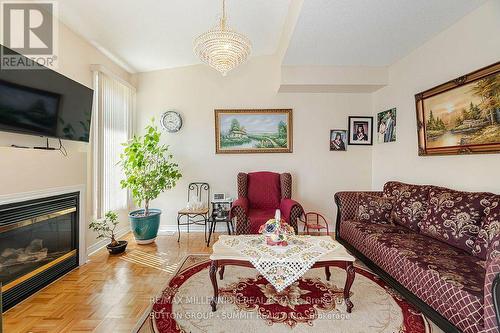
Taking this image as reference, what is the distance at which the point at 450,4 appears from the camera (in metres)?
2.29

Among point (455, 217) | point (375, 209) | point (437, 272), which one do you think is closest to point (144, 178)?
point (375, 209)

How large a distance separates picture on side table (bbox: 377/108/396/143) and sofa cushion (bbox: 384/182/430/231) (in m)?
1.04

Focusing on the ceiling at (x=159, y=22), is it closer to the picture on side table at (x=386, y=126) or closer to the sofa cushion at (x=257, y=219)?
the picture on side table at (x=386, y=126)

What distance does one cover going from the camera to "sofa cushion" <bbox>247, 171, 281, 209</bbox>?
12.5ft

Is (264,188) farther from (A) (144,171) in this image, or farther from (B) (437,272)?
(B) (437,272)

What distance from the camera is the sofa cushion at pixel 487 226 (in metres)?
1.86

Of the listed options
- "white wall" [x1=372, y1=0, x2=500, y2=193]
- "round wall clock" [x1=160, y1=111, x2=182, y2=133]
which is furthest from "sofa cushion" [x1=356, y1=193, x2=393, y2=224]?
"round wall clock" [x1=160, y1=111, x2=182, y2=133]

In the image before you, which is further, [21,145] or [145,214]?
[145,214]

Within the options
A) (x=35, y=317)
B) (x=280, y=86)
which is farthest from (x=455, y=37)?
(x=35, y=317)

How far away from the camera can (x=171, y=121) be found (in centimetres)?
418

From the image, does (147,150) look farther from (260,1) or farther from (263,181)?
(260,1)

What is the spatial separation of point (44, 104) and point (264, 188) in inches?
115

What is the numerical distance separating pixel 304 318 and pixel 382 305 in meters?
0.74

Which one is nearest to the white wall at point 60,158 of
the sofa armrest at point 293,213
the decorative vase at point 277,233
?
the decorative vase at point 277,233
